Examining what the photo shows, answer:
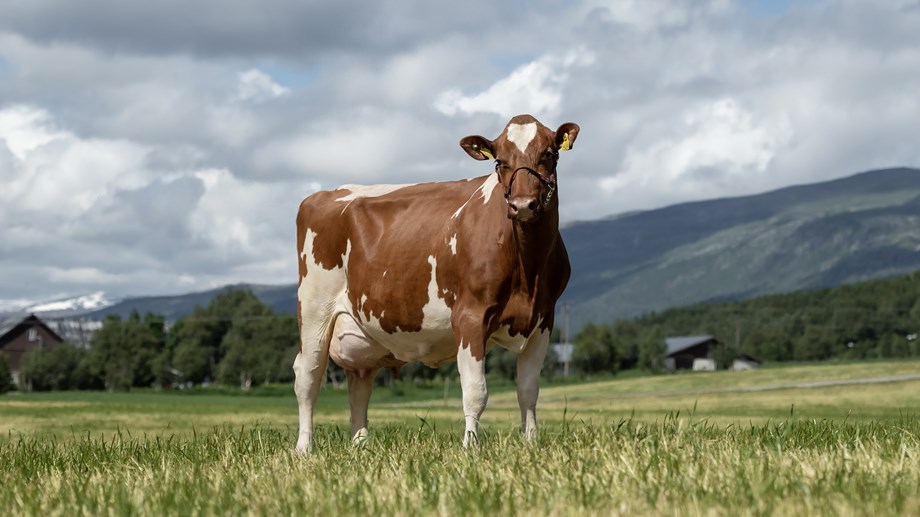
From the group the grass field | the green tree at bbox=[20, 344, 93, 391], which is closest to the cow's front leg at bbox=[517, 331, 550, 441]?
the grass field

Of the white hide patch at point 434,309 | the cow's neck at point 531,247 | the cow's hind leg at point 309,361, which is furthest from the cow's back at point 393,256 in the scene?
the cow's neck at point 531,247

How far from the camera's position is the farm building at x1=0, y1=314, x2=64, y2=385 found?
563ft

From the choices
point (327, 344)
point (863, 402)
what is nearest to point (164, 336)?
point (863, 402)

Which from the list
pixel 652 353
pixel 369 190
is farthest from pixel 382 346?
pixel 652 353

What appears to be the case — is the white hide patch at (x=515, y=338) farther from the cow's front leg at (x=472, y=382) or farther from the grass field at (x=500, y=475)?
the grass field at (x=500, y=475)

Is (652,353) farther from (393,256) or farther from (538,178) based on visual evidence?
(538,178)

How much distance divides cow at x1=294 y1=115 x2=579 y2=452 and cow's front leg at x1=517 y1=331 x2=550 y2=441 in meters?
0.01

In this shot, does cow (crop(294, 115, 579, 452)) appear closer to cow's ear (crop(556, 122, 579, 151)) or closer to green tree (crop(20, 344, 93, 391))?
cow's ear (crop(556, 122, 579, 151))

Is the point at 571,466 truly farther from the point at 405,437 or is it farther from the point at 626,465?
the point at 405,437

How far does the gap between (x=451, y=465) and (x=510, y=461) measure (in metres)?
0.45

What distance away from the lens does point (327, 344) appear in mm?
13047

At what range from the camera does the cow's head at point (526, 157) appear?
10.0m

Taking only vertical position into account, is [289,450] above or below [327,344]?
below

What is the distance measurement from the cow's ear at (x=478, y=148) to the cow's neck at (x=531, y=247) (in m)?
0.68
